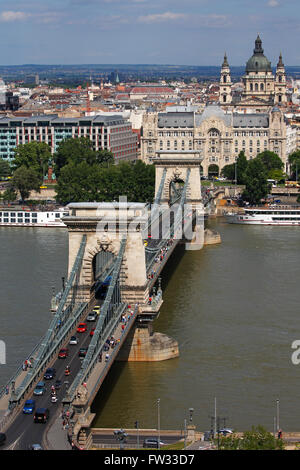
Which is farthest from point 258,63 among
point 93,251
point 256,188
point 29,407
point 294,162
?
point 29,407

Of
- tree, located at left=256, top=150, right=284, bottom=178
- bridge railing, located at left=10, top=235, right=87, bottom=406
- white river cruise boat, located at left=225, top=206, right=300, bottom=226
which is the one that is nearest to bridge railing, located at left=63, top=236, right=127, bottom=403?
bridge railing, located at left=10, top=235, right=87, bottom=406

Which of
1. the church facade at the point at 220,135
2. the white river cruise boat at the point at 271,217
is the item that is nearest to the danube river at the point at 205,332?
the white river cruise boat at the point at 271,217

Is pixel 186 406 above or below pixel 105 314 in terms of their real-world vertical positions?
below

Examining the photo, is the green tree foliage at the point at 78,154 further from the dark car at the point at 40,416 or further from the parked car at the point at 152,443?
the dark car at the point at 40,416

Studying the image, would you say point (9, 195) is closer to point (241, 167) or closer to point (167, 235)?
point (241, 167)

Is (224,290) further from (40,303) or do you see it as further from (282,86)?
(282,86)
